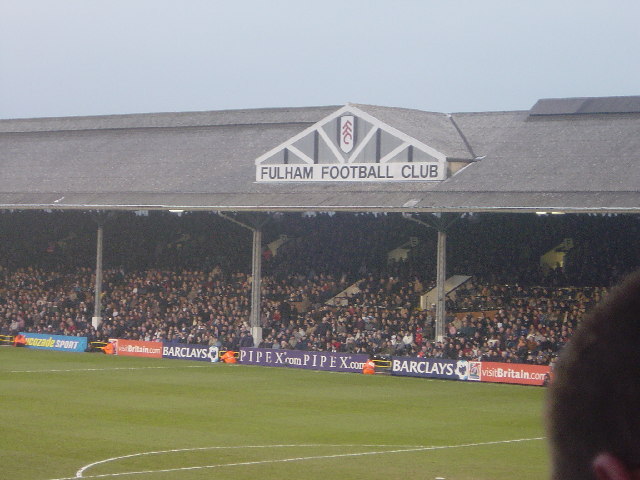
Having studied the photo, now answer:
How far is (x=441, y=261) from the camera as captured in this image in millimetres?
41500

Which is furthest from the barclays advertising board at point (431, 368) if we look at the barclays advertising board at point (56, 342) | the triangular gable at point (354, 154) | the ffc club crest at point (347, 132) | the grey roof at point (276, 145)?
the barclays advertising board at point (56, 342)

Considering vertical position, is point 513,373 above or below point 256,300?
below

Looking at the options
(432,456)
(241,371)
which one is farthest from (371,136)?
(432,456)

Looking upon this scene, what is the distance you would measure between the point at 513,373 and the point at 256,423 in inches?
507

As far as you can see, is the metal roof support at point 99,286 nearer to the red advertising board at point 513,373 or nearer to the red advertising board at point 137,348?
the red advertising board at point 137,348

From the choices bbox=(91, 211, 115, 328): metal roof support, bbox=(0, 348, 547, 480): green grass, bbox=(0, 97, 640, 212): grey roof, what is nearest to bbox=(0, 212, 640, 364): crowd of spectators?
bbox=(91, 211, 115, 328): metal roof support

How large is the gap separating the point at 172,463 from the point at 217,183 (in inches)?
1116

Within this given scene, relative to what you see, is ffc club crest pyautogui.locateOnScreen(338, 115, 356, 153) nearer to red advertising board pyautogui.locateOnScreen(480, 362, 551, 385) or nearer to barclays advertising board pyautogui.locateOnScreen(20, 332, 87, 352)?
red advertising board pyautogui.locateOnScreen(480, 362, 551, 385)

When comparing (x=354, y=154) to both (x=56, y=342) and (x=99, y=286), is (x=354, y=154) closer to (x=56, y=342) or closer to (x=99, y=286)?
(x=99, y=286)

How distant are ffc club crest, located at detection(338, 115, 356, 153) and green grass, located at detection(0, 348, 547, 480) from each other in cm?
916

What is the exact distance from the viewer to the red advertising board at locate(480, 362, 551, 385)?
121 ft

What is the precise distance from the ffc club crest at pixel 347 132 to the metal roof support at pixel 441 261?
454 centimetres

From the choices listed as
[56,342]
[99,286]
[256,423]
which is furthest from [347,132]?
[256,423]

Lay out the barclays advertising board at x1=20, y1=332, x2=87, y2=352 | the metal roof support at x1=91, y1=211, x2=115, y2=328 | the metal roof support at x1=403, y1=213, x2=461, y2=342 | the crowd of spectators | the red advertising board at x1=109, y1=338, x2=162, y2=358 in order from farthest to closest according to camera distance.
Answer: the metal roof support at x1=91, y1=211, x2=115, y2=328 < the barclays advertising board at x1=20, y1=332, x2=87, y2=352 < the red advertising board at x1=109, y1=338, x2=162, y2=358 < the crowd of spectators < the metal roof support at x1=403, y1=213, x2=461, y2=342
